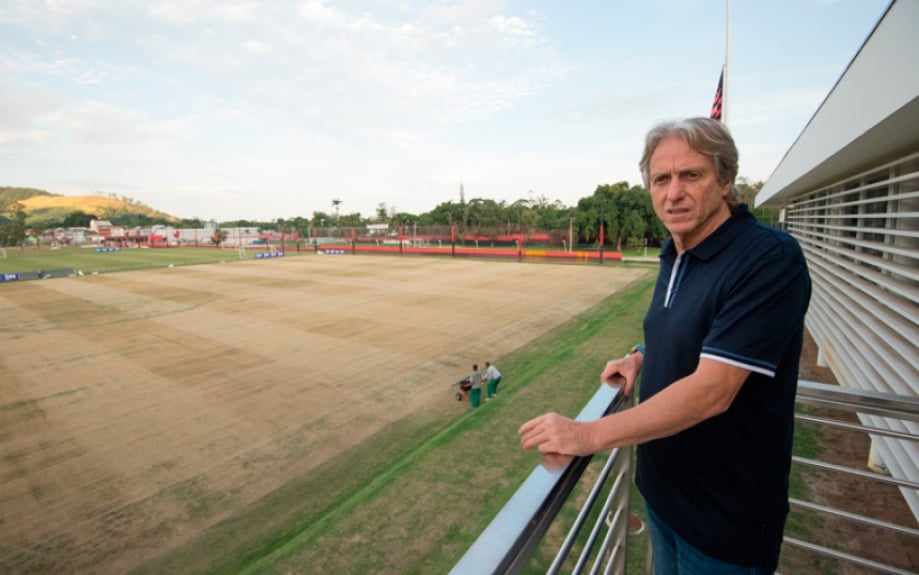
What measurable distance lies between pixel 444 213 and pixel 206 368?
54969 millimetres

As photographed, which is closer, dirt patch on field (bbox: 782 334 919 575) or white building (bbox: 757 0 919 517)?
white building (bbox: 757 0 919 517)

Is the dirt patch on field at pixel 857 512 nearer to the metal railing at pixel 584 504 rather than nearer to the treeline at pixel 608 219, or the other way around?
the metal railing at pixel 584 504

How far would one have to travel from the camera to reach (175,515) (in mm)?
5242

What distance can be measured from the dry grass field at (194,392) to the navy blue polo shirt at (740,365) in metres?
5.68

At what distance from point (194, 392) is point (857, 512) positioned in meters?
10.6

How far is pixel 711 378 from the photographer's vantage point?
115 cm

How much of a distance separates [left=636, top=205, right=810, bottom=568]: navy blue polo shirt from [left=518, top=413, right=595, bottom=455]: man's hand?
0.41 m

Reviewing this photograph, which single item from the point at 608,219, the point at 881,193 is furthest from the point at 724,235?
the point at 608,219

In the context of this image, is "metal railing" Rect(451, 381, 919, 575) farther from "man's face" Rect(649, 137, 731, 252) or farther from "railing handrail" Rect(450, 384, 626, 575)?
"man's face" Rect(649, 137, 731, 252)

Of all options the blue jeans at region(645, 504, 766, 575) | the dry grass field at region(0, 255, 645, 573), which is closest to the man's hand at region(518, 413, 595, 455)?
the blue jeans at region(645, 504, 766, 575)

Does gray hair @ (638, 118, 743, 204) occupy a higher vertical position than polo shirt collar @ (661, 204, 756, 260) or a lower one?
higher

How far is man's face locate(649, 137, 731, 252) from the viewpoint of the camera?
4.78 ft

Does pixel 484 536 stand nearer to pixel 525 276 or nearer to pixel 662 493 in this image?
pixel 662 493

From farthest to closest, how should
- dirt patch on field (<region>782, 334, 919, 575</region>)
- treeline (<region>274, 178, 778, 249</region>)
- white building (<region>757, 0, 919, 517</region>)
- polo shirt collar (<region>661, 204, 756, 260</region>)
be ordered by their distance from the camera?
treeline (<region>274, 178, 778, 249</region>), dirt patch on field (<region>782, 334, 919, 575</region>), white building (<region>757, 0, 919, 517</region>), polo shirt collar (<region>661, 204, 756, 260</region>)
